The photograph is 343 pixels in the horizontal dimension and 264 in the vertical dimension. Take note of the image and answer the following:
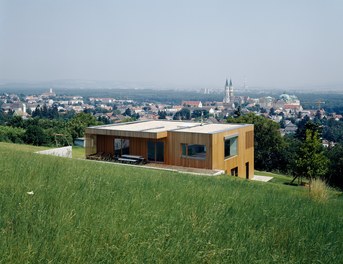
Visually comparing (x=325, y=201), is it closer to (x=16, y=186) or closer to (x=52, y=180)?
(x=52, y=180)

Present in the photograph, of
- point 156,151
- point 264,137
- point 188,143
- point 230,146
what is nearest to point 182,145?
point 188,143

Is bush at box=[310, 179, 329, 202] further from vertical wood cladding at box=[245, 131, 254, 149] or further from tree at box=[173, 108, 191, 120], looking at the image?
tree at box=[173, 108, 191, 120]

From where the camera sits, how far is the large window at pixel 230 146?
64.1ft

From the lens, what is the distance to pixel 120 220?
13.9 ft

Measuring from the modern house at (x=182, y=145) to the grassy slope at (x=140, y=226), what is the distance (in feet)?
37.1

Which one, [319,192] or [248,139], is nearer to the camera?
[319,192]

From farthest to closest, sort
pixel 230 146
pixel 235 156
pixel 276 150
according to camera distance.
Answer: pixel 276 150
pixel 235 156
pixel 230 146

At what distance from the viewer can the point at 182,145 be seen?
733 inches

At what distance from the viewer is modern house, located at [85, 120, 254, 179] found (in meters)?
18.1

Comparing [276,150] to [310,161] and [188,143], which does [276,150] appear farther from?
[188,143]

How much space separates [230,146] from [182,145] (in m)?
2.81

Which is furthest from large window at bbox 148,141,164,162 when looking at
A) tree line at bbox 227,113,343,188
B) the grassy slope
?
tree line at bbox 227,113,343,188

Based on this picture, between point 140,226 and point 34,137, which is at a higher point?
point 140,226

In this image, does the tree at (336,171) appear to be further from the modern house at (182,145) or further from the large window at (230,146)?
the large window at (230,146)
